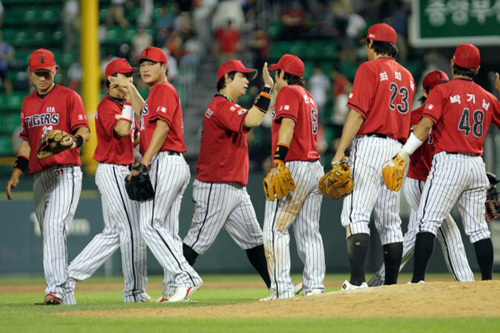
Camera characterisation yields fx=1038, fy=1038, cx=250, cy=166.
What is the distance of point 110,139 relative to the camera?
8.35m

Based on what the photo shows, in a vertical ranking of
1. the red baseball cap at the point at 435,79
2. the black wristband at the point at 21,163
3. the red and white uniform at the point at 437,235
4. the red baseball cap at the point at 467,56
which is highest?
the red baseball cap at the point at 467,56

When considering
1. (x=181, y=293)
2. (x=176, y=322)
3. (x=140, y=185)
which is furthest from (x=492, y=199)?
(x=176, y=322)

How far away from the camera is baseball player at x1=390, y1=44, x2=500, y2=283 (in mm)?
7602

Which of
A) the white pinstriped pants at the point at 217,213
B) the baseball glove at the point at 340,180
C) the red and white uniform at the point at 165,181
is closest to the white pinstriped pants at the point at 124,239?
the red and white uniform at the point at 165,181

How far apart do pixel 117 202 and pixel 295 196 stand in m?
1.44

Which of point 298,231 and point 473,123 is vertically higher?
point 473,123

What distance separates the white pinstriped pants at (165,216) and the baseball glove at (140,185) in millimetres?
111

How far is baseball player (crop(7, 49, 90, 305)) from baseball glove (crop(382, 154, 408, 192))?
238 cm

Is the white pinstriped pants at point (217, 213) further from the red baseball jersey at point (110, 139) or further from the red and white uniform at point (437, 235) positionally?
the red and white uniform at point (437, 235)

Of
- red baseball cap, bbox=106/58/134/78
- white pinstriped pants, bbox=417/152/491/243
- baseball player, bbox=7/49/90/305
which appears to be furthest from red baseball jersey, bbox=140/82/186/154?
white pinstriped pants, bbox=417/152/491/243

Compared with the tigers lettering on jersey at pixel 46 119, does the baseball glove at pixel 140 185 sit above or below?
below

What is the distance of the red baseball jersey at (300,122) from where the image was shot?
7.80m

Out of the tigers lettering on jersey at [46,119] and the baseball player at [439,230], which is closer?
the tigers lettering on jersey at [46,119]

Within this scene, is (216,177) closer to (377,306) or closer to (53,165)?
(53,165)
